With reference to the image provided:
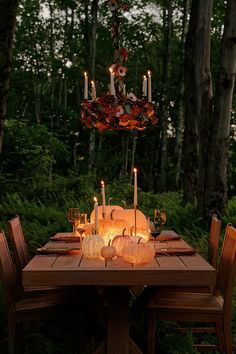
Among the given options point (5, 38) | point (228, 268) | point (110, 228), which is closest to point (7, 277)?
point (110, 228)

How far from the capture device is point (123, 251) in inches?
153

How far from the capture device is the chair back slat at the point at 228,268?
4203mm

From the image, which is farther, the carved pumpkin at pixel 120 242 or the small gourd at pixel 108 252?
the carved pumpkin at pixel 120 242

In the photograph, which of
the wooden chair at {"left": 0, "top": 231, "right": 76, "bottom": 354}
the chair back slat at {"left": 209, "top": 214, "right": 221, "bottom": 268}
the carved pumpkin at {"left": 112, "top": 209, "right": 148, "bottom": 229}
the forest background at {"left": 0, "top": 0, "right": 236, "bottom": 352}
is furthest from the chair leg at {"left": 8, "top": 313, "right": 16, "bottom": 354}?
the forest background at {"left": 0, "top": 0, "right": 236, "bottom": 352}

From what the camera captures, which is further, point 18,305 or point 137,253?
point 18,305

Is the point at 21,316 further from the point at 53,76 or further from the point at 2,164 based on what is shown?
the point at 53,76

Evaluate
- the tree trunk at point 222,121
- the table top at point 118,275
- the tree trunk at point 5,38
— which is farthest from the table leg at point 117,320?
the tree trunk at point 222,121

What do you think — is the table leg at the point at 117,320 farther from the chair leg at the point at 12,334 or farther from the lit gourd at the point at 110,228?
the chair leg at the point at 12,334

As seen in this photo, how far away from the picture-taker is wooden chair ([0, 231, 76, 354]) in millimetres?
4242

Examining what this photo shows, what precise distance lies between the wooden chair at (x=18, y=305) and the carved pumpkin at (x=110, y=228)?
617 millimetres

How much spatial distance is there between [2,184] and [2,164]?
905mm

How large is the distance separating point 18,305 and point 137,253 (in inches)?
43.7

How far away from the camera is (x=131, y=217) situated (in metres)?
4.68

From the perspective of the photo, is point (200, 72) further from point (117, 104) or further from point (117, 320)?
point (117, 320)
